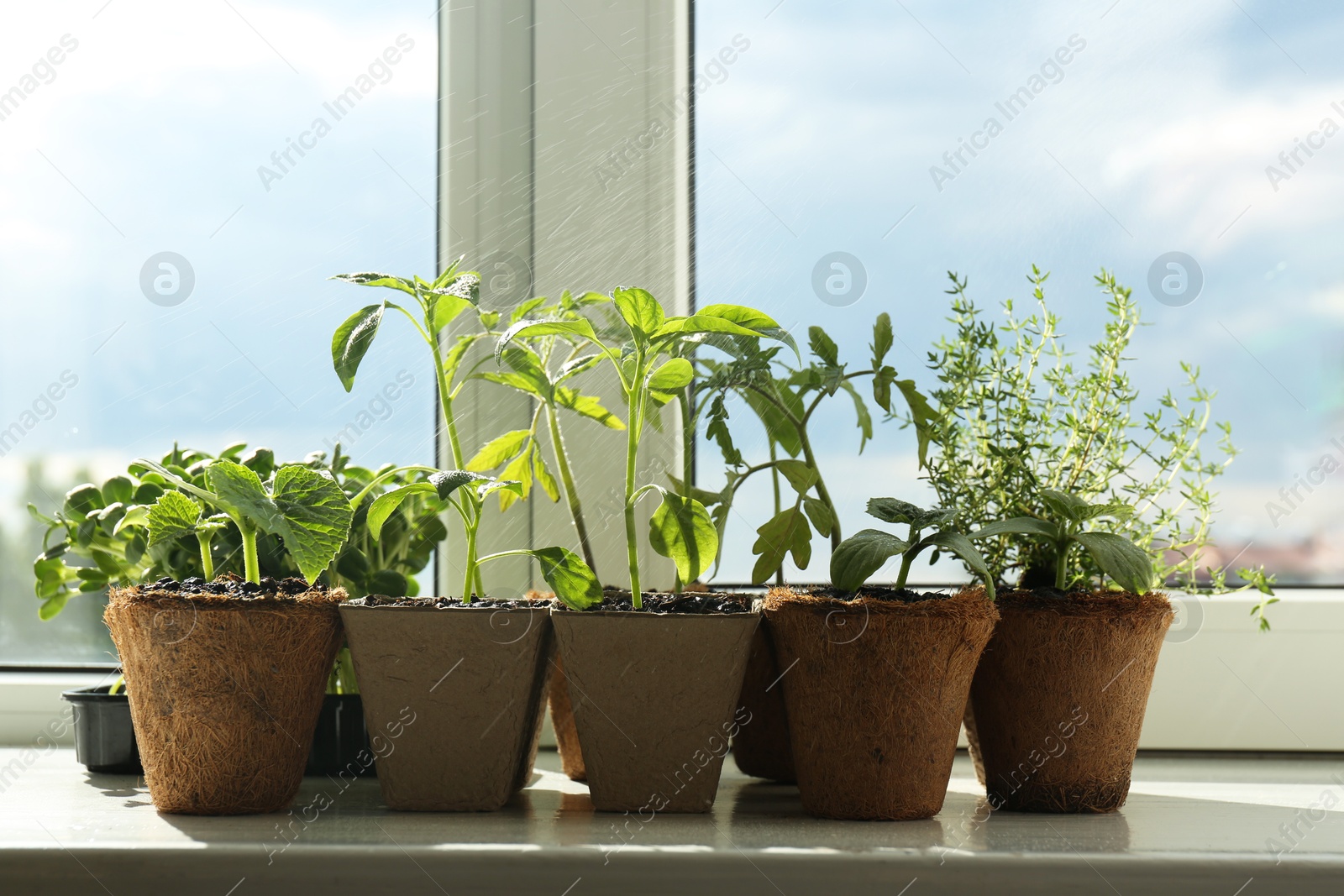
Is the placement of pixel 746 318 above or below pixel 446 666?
above

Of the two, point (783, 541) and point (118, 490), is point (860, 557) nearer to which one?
point (783, 541)

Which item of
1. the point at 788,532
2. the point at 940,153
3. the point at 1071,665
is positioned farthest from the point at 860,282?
the point at 1071,665

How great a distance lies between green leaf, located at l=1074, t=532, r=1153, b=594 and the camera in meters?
0.69

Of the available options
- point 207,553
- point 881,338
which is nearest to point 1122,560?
point 881,338

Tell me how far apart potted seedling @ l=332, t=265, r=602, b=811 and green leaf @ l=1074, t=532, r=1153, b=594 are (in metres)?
0.37

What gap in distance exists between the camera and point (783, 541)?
0.79 m

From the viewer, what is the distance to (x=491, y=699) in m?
0.71

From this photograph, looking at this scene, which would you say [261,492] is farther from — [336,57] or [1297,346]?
[1297,346]

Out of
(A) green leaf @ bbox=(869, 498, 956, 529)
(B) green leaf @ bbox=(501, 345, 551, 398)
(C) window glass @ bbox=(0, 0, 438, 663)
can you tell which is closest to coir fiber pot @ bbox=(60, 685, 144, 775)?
(C) window glass @ bbox=(0, 0, 438, 663)

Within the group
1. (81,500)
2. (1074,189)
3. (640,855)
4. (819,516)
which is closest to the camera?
(640,855)

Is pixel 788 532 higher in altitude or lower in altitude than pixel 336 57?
lower

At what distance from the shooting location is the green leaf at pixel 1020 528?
2.30 feet

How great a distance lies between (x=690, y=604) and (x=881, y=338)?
0.28 meters

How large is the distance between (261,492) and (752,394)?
0.42 meters
